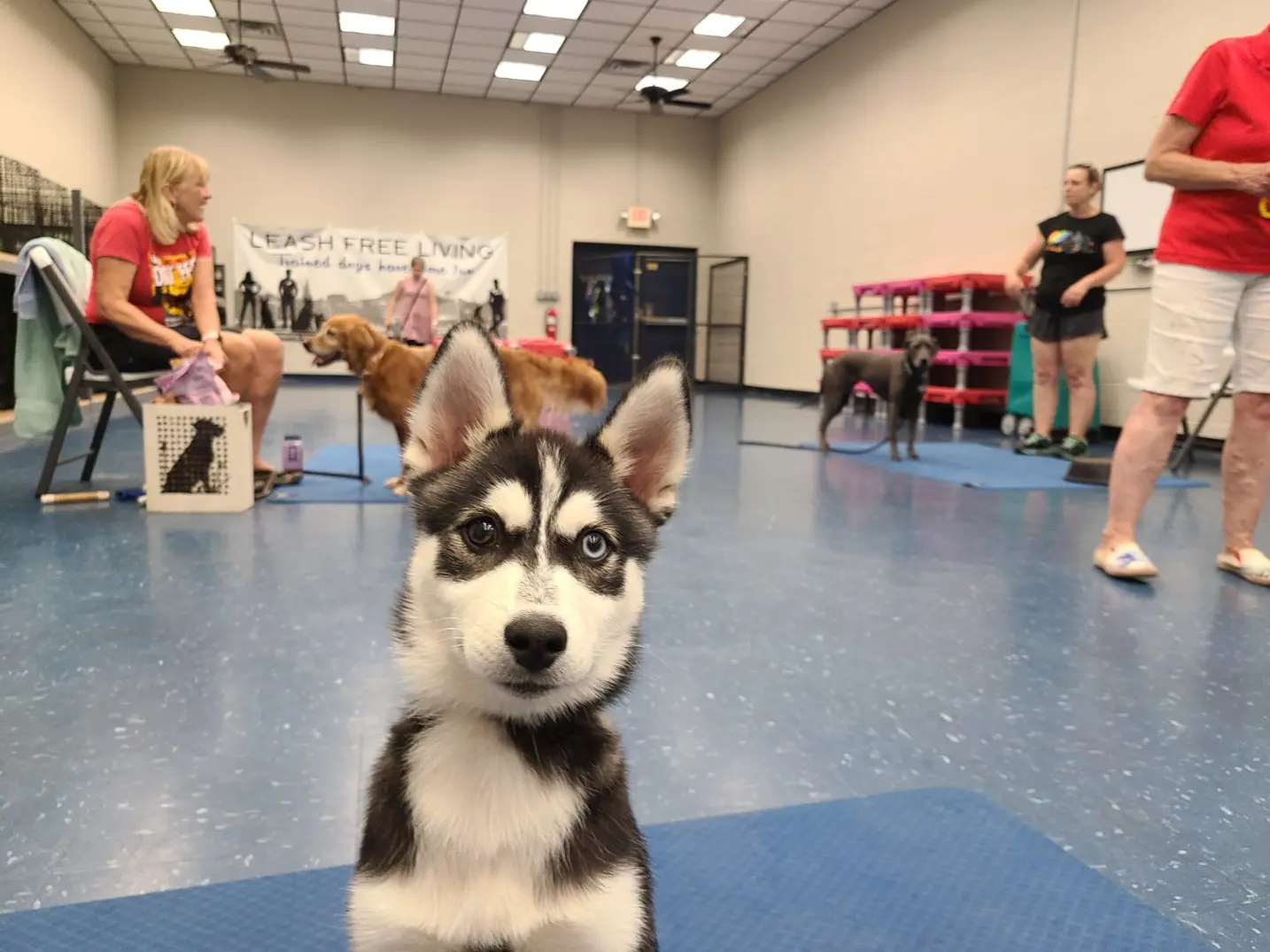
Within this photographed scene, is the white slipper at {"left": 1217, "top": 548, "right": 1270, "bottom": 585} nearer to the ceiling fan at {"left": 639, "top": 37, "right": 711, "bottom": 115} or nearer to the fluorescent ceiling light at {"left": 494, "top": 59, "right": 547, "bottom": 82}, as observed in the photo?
the ceiling fan at {"left": 639, "top": 37, "right": 711, "bottom": 115}

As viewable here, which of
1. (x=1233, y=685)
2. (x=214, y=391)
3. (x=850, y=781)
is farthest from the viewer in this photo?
(x=214, y=391)

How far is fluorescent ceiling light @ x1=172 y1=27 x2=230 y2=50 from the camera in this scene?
12.9 metres

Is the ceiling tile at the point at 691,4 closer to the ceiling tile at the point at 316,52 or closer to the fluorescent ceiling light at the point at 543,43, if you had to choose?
the fluorescent ceiling light at the point at 543,43

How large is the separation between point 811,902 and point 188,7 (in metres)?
14.0

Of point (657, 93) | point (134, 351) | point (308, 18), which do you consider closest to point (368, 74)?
point (308, 18)

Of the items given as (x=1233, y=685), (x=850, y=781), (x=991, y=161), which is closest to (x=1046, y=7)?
(x=991, y=161)

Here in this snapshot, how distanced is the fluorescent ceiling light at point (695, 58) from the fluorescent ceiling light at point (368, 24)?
171 inches

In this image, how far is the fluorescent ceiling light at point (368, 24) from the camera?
12.1 m

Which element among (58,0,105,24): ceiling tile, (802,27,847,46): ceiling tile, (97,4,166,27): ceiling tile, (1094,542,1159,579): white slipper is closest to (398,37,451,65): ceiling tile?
(97,4,166,27): ceiling tile

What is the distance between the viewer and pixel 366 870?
42.6 inches

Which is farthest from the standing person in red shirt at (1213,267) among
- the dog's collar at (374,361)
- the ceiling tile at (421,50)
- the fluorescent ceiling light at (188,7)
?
the fluorescent ceiling light at (188,7)

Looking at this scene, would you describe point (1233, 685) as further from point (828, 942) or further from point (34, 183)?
point (34, 183)

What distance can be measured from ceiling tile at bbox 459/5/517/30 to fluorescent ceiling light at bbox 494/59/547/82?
1632mm

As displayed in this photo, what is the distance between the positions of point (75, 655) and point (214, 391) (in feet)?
7.42
